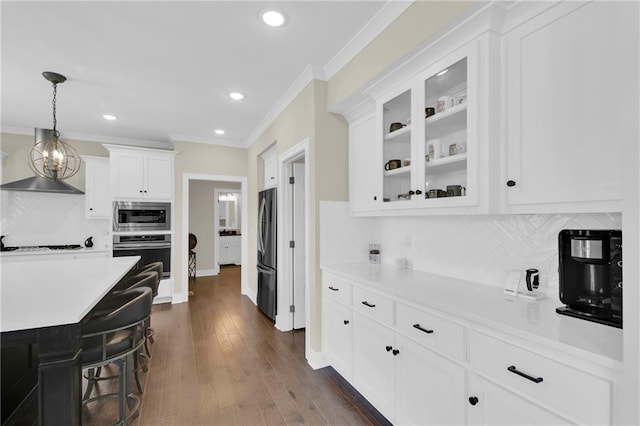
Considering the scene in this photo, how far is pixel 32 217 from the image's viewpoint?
15.5 feet

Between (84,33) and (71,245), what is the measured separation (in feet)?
12.6

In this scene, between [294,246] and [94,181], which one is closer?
[294,246]

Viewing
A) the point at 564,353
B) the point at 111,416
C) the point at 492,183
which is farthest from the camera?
the point at 111,416

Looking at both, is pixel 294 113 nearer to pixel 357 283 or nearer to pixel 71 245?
pixel 357 283

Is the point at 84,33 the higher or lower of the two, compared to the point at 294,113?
higher

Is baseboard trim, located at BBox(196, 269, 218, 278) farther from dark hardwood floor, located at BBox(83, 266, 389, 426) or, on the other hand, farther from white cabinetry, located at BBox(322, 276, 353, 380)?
white cabinetry, located at BBox(322, 276, 353, 380)

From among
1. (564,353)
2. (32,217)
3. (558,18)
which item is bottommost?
(564,353)

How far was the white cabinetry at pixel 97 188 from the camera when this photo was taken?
189 inches

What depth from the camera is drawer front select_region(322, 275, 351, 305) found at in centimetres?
238

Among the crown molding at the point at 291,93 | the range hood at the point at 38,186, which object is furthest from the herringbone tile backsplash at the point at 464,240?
the range hood at the point at 38,186

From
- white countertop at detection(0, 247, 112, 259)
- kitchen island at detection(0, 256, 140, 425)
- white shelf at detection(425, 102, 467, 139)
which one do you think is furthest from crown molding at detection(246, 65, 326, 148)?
white countertop at detection(0, 247, 112, 259)

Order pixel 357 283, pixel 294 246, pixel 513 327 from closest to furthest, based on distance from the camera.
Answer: pixel 513 327 < pixel 357 283 < pixel 294 246

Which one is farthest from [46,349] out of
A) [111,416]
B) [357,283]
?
[357,283]

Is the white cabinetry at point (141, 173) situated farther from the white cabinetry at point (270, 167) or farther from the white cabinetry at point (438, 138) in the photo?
the white cabinetry at point (438, 138)
